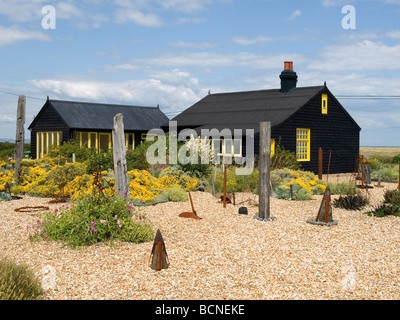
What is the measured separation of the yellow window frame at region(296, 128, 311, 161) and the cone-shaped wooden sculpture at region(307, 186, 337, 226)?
15.2 metres

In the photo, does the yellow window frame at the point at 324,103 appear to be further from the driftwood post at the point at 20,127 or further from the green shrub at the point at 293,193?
the driftwood post at the point at 20,127

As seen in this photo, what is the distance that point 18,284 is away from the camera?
16.6 feet

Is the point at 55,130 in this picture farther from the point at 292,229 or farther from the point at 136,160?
the point at 292,229

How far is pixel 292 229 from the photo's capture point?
9.33 m

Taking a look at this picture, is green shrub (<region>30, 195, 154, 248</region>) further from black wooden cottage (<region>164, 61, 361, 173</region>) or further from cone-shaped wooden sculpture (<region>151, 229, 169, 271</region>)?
black wooden cottage (<region>164, 61, 361, 173</region>)

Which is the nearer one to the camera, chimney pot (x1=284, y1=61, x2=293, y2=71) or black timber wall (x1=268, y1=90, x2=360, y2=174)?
black timber wall (x1=268, y1=90, x2=360, y2=174)

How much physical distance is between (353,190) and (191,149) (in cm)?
859

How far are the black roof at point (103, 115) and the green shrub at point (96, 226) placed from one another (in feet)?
67.2

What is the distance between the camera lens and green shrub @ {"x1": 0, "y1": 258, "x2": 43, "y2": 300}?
4.87 m

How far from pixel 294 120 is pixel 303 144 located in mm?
1816

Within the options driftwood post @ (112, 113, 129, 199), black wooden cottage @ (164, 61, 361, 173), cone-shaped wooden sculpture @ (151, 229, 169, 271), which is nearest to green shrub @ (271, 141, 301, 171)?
black wooden cottage @ (164, 61, 361, 173)

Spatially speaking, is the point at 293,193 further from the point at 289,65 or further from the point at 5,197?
the point at 289,65

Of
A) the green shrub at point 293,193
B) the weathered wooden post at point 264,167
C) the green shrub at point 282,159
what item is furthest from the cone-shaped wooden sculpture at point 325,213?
the green shrub at point 282,159
